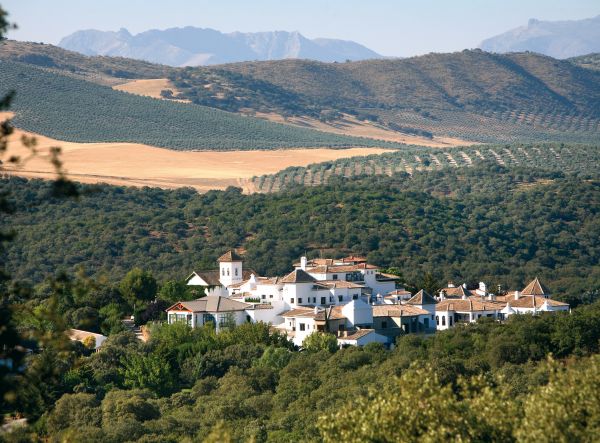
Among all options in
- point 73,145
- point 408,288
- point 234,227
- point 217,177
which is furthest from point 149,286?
point 73,145

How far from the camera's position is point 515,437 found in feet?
91.9

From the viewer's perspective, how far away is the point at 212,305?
65312 mm

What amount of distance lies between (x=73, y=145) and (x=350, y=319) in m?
99.5

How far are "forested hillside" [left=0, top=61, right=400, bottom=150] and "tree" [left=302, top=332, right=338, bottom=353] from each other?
103 meters

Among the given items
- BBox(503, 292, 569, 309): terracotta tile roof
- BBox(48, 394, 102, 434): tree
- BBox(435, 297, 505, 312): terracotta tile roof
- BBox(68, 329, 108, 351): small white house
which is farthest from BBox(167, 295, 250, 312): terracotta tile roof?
BBox(48, 394, 102, 434): tree

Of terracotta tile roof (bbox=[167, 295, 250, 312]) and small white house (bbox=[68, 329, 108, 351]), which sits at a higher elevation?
terracotta tile roof (bbox=[167, 295, 250, 312])

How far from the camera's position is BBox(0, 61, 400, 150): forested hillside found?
16675cm

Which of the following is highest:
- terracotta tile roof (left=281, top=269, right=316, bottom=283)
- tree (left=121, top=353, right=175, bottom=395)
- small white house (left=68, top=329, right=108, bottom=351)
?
terracotta tile roof (left=281, top=269, right=316, bottom=283)

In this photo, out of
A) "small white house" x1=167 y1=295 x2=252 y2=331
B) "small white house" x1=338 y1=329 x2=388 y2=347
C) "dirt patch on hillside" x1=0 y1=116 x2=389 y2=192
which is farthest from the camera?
"dirt patch on hillside" x1=0 y1=116 x2=389 y2=192

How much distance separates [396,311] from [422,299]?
3.36 m

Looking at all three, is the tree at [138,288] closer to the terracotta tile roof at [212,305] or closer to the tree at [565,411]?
the terracotta tile roof at [212,305]

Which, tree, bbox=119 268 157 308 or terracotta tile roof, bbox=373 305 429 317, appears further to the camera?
tree, bbox=119 268 157 308

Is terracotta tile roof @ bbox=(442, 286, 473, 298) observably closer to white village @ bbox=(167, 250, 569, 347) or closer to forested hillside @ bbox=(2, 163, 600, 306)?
white village @ bbox=(167, 250, 569, 347)

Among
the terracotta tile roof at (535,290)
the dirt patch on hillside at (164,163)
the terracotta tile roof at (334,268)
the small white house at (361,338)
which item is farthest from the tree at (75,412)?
the dirt patch on hillside at (164,163)
